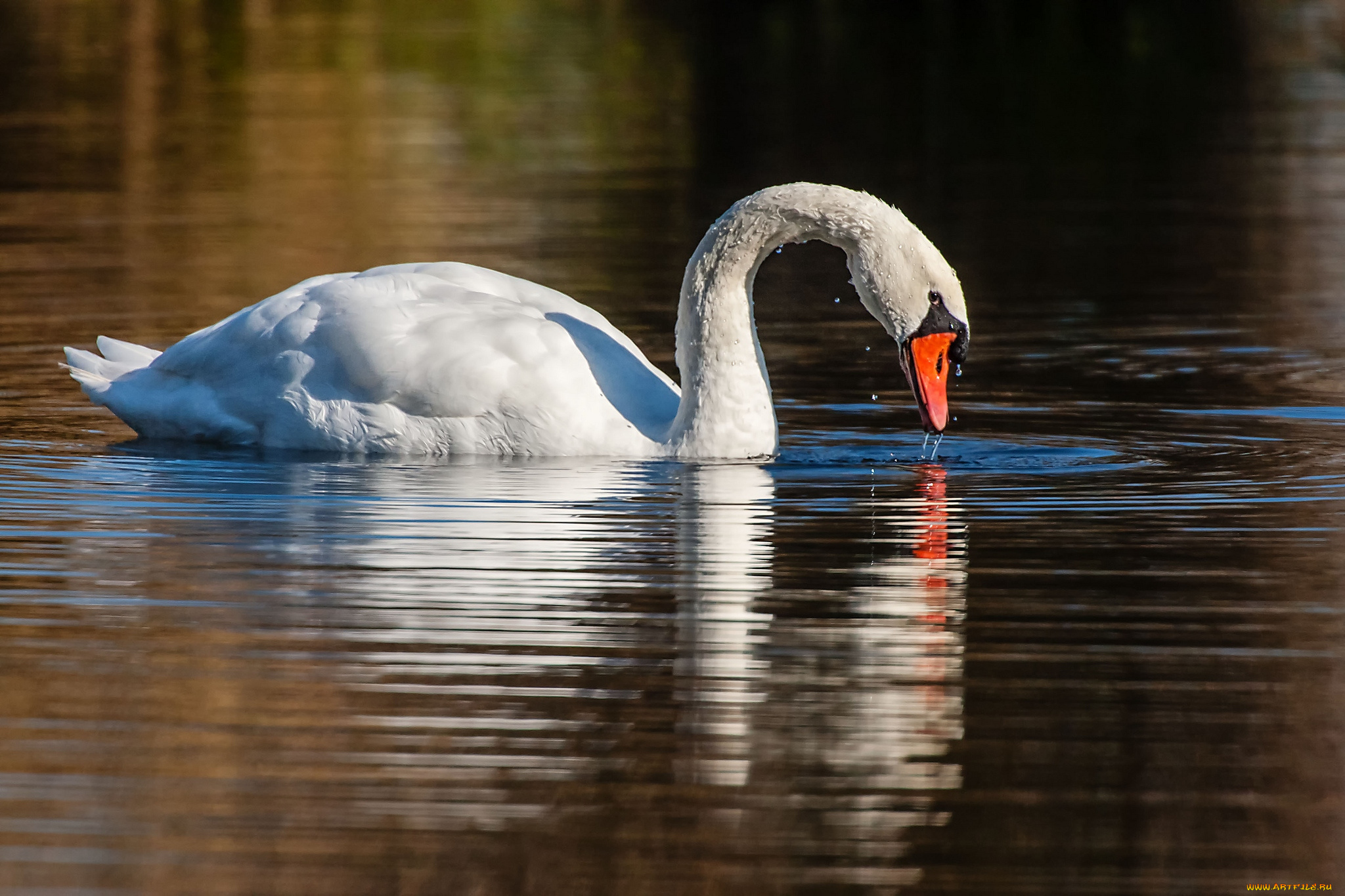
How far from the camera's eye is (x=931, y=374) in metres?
9.91

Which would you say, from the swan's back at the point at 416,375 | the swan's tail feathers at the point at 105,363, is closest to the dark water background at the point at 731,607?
the swan's back at the point at 416,375

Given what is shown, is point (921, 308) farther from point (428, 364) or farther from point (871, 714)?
point (871, 714)

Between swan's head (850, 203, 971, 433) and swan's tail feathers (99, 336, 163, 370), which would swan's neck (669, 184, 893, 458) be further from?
swan's tail feathers (99, 336, 163, 370)

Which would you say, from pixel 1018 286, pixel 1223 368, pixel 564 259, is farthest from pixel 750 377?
pixel 564 259

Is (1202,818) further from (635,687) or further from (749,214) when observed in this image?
(749,214)

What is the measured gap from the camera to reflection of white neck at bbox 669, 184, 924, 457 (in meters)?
10.1

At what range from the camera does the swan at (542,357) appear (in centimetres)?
998

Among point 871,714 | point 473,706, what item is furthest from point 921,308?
point 473,706

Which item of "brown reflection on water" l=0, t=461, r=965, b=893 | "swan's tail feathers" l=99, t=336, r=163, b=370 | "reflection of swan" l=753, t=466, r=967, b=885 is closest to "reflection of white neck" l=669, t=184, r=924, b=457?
"brown reflection on water" l=0, t=461, r=965, b=893

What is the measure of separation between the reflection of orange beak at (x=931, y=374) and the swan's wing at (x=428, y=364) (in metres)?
1.21

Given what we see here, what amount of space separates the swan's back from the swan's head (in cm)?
119

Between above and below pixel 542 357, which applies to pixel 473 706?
below

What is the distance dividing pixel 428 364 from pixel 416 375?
79mm

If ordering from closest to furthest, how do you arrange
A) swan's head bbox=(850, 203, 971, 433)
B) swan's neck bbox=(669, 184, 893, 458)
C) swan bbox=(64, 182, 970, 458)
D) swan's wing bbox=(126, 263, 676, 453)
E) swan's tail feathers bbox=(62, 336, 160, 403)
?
swan's head bbox=(850, 203, 971, 433) < swan bbox=(64, 182, 970, 458) < swan's wing bbox=(126, 263, 676, 453) < swan's neck bbox=(669, 184, 893, 458) < swan's tail feathers bbox=(62, 336, 160, 403)
